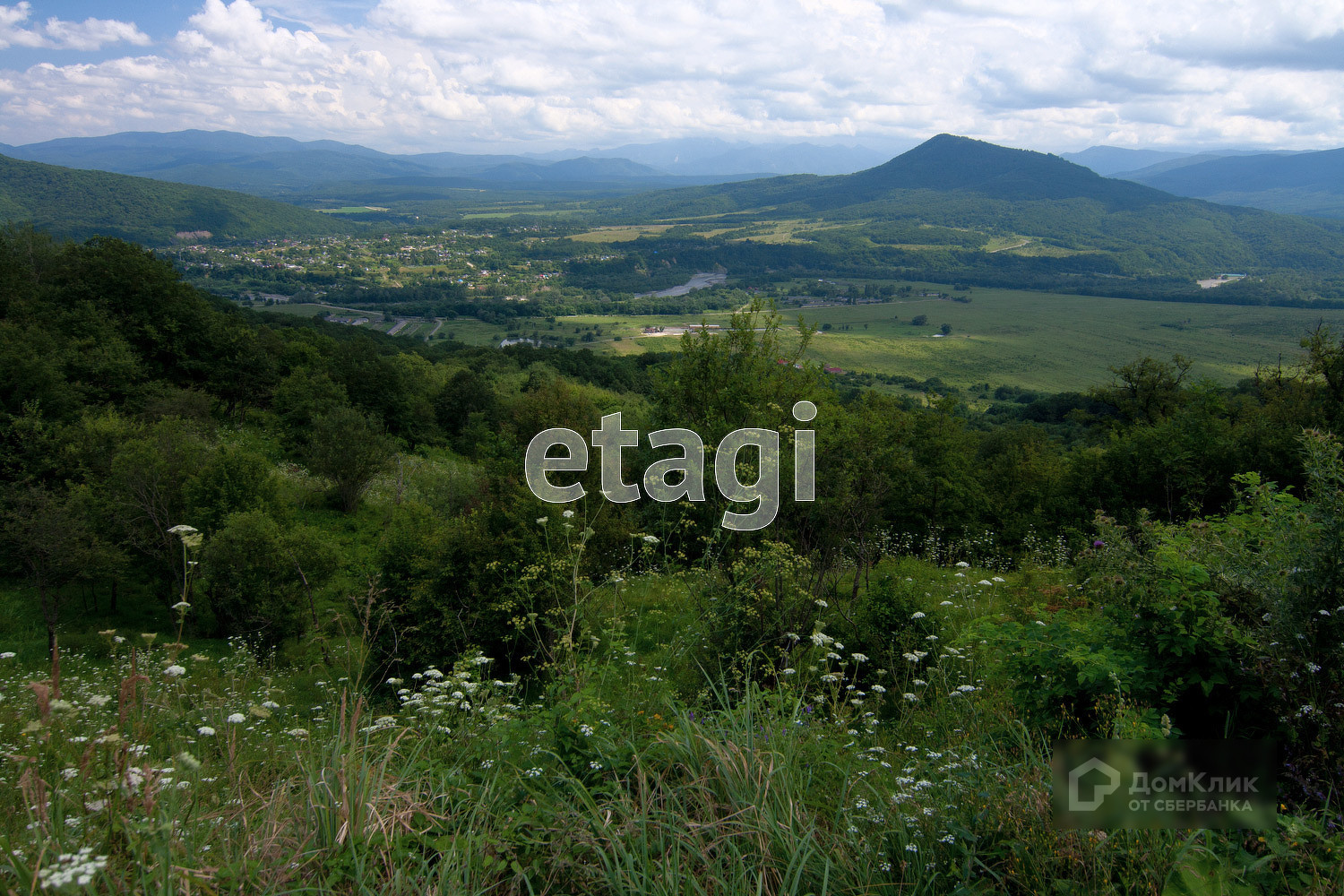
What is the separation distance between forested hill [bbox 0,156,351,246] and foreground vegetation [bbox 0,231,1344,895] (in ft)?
570

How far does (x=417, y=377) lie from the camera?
48.2 m

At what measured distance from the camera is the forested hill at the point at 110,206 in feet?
493

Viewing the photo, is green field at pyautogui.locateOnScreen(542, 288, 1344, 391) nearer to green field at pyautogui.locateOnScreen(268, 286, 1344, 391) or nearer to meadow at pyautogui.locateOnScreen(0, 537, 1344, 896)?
green field at pyautogui.locateOnScreen(268, 286, 1344, 391)

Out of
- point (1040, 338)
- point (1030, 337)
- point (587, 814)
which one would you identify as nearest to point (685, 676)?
point (587, 814)

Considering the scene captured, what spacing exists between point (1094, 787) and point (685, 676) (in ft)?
14.1

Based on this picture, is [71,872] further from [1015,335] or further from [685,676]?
[1015,335]

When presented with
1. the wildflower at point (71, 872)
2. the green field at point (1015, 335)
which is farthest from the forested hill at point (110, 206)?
the wildflower at point (71, 872)

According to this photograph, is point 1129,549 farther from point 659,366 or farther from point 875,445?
point 659,366

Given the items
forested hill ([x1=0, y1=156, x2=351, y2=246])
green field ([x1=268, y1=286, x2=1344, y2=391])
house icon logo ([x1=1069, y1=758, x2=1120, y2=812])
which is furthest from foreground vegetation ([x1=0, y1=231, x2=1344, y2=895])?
forested hill ([x1=0, y1=156, x2=351, y2=246])

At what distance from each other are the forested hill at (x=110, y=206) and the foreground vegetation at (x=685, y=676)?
174 meters

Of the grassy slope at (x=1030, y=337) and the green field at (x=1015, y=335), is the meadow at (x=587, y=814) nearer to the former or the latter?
the green field at (x=1015, y=335)

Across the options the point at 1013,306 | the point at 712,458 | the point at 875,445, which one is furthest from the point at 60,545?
the point at 1013,306

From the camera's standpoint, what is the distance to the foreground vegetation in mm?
2650

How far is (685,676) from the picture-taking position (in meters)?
6.69
